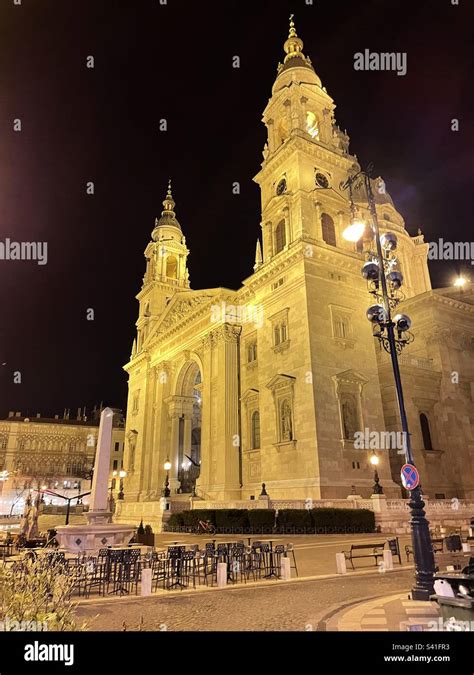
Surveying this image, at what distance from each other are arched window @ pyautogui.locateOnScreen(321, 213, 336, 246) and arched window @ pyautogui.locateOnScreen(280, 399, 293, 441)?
12.9 meters

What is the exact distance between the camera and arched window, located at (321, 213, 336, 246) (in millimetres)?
33312

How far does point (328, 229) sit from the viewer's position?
110 ft

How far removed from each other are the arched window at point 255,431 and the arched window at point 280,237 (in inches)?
502

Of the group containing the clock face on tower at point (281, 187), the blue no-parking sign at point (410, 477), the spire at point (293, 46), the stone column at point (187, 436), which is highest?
the spire at point (293, 46)

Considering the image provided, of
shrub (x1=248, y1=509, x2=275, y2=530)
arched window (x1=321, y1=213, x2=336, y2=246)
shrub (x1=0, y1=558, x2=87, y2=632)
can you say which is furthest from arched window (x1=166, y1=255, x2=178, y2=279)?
shrub (x1=0, y1=558, x2=87, y2=632)

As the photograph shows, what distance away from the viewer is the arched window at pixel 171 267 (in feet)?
179

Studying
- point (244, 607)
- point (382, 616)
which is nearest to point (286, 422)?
point (244, 607)

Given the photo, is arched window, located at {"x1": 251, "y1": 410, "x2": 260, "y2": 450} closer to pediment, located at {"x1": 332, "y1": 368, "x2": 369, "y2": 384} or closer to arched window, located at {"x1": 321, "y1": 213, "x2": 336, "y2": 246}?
pediment, located at {"x1": 332, "y1": 368, "x2": 369, "y2": 384}

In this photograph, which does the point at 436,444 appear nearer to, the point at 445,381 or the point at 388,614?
the point at 445,381

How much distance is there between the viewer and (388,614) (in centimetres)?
725

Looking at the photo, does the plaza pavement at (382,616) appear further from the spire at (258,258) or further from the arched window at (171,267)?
the arched window at (171,267)

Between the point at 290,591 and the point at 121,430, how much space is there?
78.1 metres

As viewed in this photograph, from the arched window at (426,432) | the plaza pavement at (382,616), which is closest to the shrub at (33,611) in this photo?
the plaza pavement at (382,616)
